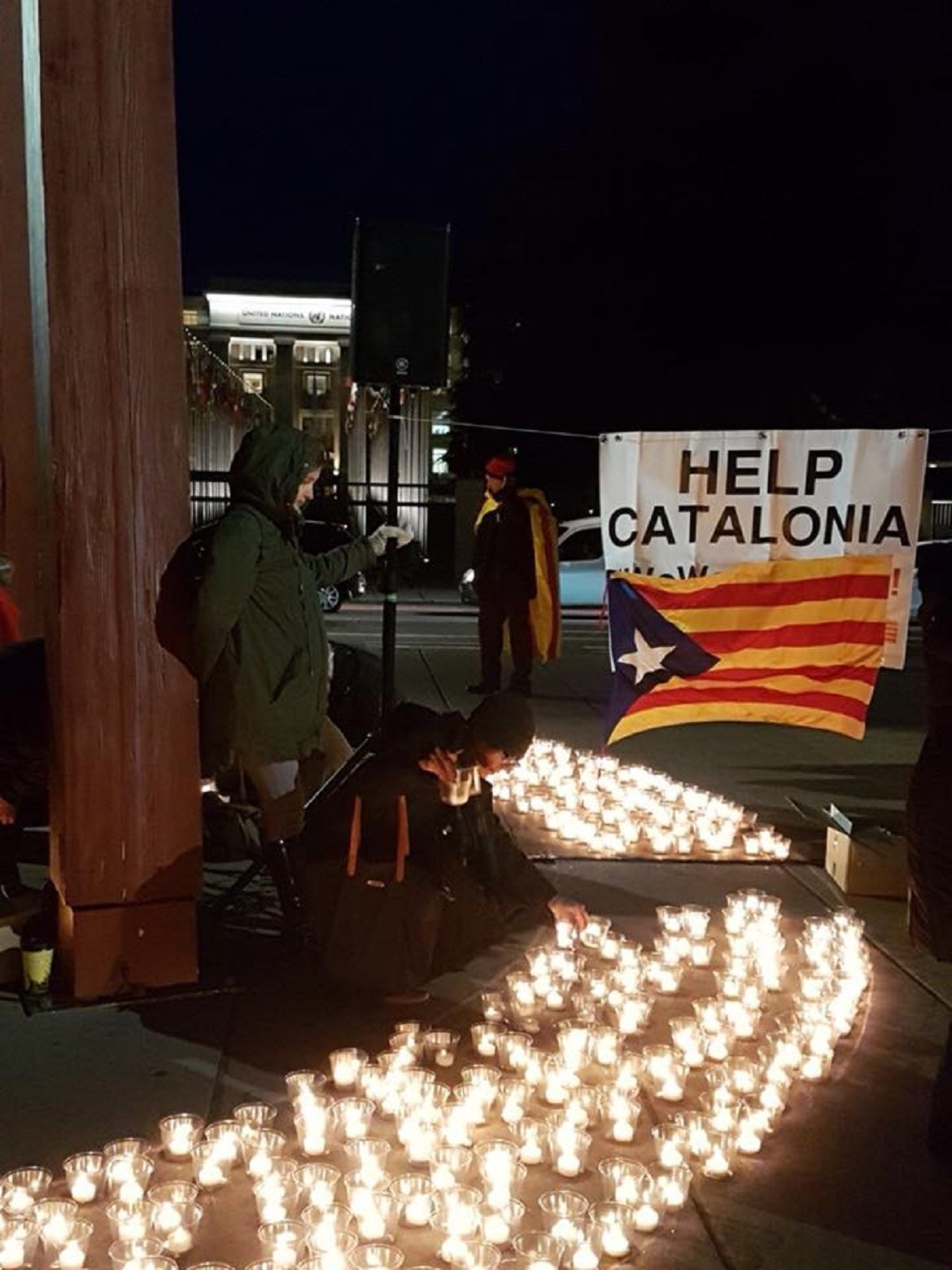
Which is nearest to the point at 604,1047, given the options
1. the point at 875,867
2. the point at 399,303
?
the point at 875,867

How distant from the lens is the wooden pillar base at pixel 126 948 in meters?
4.05

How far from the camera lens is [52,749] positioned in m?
4.18

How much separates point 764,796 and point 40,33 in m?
5.21

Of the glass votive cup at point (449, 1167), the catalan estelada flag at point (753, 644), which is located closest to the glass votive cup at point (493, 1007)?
the glass votive cup at point (449, 1167)

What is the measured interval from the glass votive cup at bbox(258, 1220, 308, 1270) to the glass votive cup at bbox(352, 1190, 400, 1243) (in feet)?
0.59

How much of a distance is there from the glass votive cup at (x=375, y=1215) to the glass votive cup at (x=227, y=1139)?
423mm

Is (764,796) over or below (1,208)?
below

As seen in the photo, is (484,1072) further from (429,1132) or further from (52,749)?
(52,749)

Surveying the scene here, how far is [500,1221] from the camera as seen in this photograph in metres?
2.81

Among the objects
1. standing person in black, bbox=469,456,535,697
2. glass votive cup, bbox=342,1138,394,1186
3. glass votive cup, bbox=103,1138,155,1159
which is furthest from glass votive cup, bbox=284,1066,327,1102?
standing person in black, bbox=469,456,535,697

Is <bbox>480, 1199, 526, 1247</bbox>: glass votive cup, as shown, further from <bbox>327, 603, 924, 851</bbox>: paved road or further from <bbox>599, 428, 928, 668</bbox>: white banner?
<bbox>327, 603, 924, 851</bbox>: paved road

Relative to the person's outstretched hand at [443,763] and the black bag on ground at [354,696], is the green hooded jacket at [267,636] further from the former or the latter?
the black bag on ground at [354,696]

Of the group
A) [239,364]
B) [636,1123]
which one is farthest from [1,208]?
[239,364]

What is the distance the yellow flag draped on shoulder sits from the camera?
962 centimetres
